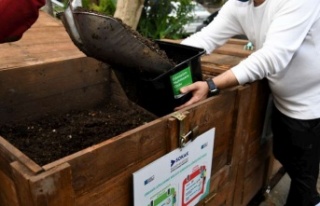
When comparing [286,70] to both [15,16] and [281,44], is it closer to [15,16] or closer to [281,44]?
[281,44]

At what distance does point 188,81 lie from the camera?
5.34 ft

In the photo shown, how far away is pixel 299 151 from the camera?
2068mm

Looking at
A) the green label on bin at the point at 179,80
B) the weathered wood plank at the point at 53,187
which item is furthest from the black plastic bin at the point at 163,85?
the weathered wood plank at the point at 53,187

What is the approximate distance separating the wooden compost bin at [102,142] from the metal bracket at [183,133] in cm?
2

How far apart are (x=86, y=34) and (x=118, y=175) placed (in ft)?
1.99

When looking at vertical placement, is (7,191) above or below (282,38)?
below

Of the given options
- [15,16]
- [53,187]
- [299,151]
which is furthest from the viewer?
[299,151]

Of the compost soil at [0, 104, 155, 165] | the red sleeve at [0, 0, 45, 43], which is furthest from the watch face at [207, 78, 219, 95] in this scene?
the red sleeve at [0, 0, 45, 43]

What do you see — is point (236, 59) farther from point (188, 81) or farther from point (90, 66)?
point (90, 66)

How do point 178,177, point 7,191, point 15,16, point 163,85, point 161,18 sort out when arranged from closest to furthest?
point 7,191
point 15,16
point 178,177
point 163,85
point 161,18

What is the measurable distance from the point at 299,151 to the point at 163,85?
1.11 metres

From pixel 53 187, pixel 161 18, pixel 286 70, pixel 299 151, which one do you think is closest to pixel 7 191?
pixel 53 187

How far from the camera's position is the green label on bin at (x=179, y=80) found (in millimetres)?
1542

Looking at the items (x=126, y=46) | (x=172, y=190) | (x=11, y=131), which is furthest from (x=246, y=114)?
(x=11, y=131)
